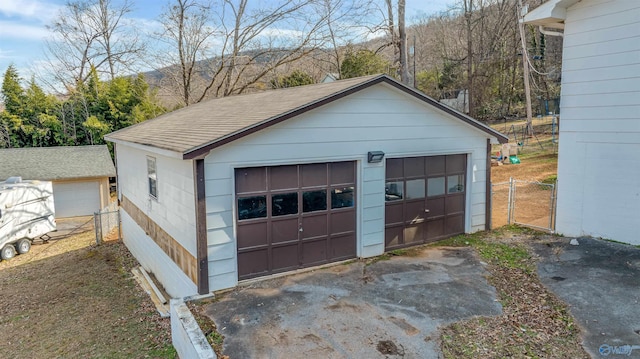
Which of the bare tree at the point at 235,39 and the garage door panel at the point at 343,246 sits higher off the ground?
the bare tree at the point at 235,39

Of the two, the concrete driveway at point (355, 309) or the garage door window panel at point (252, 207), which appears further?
the garage door window panel at point (252, 207)

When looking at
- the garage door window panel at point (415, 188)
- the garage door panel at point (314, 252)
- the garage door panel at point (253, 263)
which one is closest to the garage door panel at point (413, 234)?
the garage door window panel at point (415, 188)

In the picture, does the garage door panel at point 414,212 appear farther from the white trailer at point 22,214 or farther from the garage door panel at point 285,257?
the white trailer at point 22,214

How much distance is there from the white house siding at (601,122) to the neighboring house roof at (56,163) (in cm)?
2026

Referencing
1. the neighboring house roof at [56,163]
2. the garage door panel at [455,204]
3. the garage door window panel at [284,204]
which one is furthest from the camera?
the neighboring house roof at [56,163]

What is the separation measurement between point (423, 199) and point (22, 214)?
15.4 metres

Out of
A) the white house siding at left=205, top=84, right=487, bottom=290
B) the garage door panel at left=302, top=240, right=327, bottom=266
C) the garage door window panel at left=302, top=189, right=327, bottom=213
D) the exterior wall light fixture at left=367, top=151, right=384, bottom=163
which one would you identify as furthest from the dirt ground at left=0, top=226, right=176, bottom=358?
the exterior wall light fixture at left=367, top=151, right=384, bottom=163

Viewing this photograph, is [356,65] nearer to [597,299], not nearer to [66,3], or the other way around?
[597,299]

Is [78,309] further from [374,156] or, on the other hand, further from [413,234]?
[413,234]

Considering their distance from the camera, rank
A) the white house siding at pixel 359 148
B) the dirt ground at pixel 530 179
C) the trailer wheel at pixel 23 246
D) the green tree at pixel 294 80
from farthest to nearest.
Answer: the green tree at pixel 294 80 < the trailer wheel at pixel 23 246 < the dirt ground at pixel 530 179 < the white house siding at pixel 359 148

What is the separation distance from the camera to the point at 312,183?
27.3 ft

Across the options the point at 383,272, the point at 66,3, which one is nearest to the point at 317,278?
the point at 383,272

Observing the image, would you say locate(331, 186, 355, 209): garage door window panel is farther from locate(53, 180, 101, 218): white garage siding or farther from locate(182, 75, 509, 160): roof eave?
locate(53, 180, 101, 218): white garage siding

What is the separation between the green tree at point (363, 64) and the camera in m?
23.0
